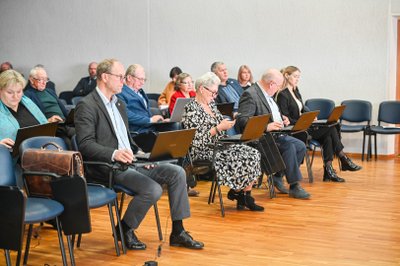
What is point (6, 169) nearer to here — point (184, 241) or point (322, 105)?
point (184, 241)

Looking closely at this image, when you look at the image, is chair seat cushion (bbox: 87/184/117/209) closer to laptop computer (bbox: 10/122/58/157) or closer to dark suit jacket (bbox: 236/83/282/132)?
laptop computer (bbox: 10/122/58/157)

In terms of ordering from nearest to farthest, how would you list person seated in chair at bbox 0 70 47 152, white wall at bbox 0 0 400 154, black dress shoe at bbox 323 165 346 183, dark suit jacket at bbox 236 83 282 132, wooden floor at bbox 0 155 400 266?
wooden floor at bbox 0 155 400 266, person seated in chair at bbox 0 70 47 152, dark suit jacket at bbox 236 83 282 132, black dress shoe at bbox 323 165 346 183, white wall at bbox 0 0 400 154

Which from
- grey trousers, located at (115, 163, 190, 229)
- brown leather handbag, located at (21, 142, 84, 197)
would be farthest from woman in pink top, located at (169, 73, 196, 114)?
brown leather handbag, located at (21, 142, 84, 197)

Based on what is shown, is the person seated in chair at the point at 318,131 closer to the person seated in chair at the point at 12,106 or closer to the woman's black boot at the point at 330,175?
the woman's black boot at the point at 330,175

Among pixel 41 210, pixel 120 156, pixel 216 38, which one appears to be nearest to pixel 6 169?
pixel 41 210

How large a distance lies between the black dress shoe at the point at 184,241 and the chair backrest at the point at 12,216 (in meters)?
1.48

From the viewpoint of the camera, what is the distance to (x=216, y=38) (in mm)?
10938

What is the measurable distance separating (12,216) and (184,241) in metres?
1.55

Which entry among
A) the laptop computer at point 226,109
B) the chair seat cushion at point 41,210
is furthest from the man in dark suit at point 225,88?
the chair seat cushion at point 41,210

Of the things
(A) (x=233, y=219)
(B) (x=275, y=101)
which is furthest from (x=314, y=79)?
(A) (x=233, y=219)

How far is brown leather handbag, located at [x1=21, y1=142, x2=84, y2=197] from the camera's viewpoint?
12.9ft

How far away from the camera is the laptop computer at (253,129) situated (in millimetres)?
5695

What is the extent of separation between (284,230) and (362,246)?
0.69m

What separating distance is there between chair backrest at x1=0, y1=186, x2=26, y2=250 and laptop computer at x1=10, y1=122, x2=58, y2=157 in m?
1.23
